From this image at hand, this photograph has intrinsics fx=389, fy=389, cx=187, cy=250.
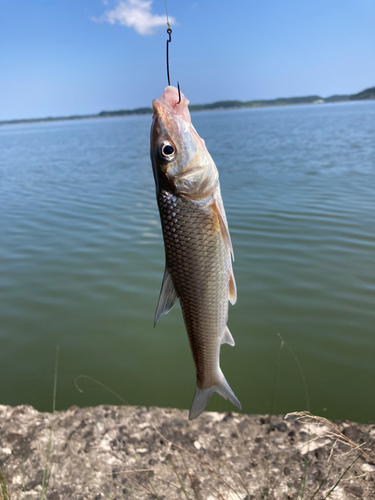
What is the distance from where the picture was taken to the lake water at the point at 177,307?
14.9 ft

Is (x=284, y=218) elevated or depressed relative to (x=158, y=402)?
elevated

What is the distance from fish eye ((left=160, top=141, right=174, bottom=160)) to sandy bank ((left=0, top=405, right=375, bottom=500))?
199 cm

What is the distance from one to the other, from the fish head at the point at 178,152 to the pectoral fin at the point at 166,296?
19.6 inches

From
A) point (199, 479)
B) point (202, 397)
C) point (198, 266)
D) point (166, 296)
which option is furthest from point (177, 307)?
point (198, 266)

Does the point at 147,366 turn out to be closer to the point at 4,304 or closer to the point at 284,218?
the point at 4,304

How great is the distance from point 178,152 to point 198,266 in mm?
635

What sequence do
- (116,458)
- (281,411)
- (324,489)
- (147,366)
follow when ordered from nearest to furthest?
(324,489) < (116,458) < (281,411) < (147,366)

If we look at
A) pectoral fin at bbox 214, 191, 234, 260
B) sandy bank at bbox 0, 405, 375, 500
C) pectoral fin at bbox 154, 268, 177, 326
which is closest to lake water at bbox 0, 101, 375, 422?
sandy bank at bbox 0, 405, 375, 500

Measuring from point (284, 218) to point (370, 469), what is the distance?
761 centimetres

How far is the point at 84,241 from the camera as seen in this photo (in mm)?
9281

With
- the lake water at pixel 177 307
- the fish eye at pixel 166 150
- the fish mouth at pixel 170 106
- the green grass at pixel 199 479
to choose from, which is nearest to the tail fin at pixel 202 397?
the green grass at pixel 199 479

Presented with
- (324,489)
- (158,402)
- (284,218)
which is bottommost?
(158,402)

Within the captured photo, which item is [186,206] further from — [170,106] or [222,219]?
[170,106]

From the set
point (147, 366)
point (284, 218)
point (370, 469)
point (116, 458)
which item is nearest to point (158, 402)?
point (147, 366)
